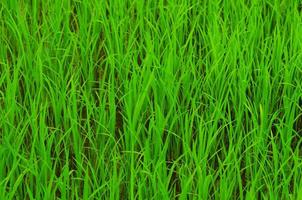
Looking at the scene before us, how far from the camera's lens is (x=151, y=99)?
5.46ft

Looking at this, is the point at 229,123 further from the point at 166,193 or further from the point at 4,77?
the point at 4,77

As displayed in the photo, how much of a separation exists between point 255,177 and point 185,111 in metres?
0.27

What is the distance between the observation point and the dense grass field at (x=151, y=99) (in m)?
1.44

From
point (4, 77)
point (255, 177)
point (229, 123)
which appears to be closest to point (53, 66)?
point (4, 77)

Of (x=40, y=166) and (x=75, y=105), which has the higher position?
(x=75, y=105)

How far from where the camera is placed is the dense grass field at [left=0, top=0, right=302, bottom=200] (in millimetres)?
1438

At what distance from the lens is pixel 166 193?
1.33 meters

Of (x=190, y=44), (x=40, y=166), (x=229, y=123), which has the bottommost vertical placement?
(x=40, y=166)

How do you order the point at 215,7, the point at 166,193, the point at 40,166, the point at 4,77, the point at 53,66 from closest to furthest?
the point at 166,193, the point at 40,166, the point at 4,77, the point at 53,66, the point at 215,7

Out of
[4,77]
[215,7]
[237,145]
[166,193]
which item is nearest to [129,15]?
[215,7]

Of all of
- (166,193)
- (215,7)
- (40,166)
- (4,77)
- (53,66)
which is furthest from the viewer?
(215,7)

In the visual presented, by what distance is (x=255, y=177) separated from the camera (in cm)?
142

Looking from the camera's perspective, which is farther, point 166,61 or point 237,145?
point 166,61

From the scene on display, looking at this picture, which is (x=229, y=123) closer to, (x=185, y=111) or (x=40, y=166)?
(x=185, y=111)
